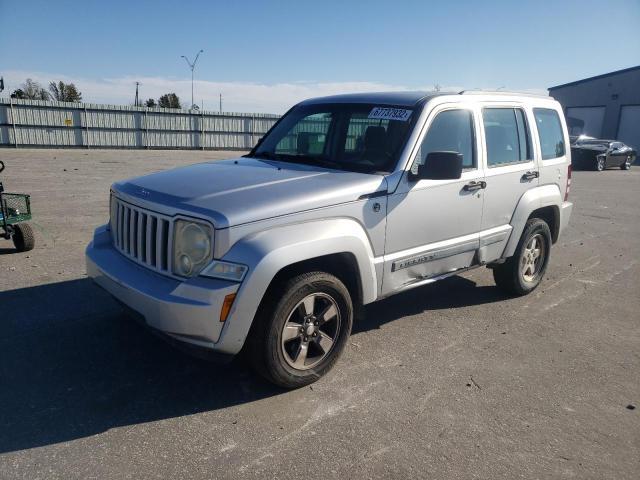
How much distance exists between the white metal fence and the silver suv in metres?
25.2

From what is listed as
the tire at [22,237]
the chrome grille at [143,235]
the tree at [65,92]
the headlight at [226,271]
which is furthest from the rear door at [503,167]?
the tree at [65,92]

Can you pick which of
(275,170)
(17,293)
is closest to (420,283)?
(275,170)

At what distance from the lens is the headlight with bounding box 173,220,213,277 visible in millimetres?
3123

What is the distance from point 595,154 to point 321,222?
25.0 metres

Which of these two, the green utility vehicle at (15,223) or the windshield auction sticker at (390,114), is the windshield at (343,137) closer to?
the windshield auction sticker at (390,114)

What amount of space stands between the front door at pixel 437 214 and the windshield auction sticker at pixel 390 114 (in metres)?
0.21

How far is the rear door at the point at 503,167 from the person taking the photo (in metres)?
4.77

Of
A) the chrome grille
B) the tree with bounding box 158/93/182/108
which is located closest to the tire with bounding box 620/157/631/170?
the chrome grille

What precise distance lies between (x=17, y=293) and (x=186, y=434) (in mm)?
3034

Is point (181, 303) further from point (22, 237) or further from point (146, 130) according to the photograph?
point (146, 130)

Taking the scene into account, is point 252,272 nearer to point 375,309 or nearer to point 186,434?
point 186,434

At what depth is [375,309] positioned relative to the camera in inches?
200

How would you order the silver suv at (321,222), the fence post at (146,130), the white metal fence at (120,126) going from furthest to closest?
1. the fence post at (146,130)
2. the white metal fence at (120,126)
3. the silver suv at (321,222)

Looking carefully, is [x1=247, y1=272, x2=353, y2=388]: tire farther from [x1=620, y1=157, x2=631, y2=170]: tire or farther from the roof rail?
[x1=620, y1=157, x2=631, y2=170]: tire
